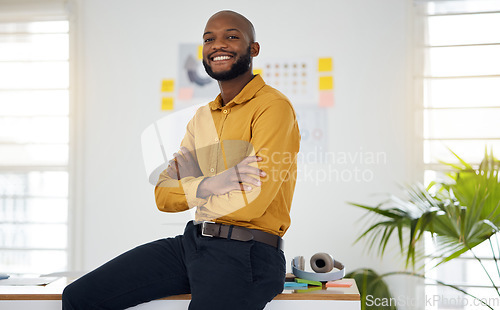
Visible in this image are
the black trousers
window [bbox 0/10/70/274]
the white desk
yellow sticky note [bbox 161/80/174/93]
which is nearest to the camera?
the black trousers

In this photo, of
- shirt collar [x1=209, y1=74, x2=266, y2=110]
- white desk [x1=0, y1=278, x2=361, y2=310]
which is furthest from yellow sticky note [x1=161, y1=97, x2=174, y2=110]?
white desk [x1=0, y1=278, x2=361, y2=310]

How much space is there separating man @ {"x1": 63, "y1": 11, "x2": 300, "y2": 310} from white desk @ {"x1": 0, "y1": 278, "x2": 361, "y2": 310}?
A: 0.05 metres

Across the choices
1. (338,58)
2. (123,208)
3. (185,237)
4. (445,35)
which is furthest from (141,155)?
(445,35)

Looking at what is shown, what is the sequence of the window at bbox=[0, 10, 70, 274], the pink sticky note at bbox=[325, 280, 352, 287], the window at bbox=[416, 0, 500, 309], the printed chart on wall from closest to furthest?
the pink sticky note at bbox=[325, 280, 352, 287], the window at bbox=[416, 0, 500, 309], the printed chart on wall, the window at bbox=[0, 10, 70, 274]

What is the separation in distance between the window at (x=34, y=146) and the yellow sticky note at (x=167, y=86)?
647 mm

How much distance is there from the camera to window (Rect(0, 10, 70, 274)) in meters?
3.34

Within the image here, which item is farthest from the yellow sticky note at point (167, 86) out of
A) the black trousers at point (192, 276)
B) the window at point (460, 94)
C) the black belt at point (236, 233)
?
the black belt at point (236, 233)

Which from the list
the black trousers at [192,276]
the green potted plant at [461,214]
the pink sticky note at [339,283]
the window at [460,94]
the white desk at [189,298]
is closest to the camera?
the black trousers at [192,276]

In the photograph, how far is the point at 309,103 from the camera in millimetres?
3115

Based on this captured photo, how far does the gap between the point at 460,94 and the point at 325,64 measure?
0.81 m

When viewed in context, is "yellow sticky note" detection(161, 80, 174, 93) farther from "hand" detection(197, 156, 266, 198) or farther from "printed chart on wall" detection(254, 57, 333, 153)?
"hand" detection(197, 156, 266, 198)

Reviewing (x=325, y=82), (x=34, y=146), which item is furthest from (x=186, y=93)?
(x=34, y=146)

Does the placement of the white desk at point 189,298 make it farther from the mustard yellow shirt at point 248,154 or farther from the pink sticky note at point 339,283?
the mustard yellow shirt at point 248,154

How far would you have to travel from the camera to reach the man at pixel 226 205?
1428mm
